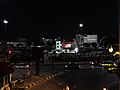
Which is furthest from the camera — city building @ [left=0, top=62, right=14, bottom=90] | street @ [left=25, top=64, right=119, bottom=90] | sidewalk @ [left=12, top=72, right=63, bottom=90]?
sidewalk @ [left=12, top=72, right=63, bottom=90]

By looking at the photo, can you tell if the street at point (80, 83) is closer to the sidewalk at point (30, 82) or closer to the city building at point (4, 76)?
the sidewalk at point (30, 82)

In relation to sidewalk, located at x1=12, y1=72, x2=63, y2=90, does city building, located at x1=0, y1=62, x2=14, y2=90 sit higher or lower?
higher

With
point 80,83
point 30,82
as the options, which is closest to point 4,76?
point 30,82

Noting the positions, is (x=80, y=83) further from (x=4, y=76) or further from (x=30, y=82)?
(x=4, y=76)

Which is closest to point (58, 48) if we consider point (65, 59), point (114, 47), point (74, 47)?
point (74, 47)

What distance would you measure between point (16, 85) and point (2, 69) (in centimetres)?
662

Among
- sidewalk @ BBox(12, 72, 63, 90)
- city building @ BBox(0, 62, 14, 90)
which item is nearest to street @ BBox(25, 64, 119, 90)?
sidewalk @ BBox(12, 72, 63, 90)

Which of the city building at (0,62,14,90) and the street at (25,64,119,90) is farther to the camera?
the street at (25,64,119,90)

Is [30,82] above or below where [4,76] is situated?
below

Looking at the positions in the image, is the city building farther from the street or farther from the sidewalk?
the street

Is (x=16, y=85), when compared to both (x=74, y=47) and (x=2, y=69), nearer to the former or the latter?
(x=2, y=69)

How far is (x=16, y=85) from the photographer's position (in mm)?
35875

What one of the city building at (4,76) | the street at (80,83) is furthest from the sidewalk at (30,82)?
the city building at (4,76)

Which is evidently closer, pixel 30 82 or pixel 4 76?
pixel 4 76
